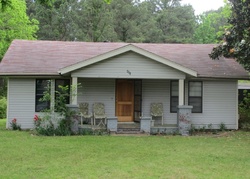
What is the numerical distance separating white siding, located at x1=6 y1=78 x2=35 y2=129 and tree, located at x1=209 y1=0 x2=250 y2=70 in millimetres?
8412

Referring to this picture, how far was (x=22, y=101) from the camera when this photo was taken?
13.4 metres

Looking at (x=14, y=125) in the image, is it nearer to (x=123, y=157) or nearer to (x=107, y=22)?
(x=123, y=157)

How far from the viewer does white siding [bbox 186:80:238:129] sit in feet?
46.2

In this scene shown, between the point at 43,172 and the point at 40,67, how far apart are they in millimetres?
7763

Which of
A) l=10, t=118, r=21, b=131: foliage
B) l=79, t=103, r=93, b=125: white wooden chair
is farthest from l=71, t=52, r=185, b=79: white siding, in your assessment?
l=10, t=118, r=21, b=131: foliage

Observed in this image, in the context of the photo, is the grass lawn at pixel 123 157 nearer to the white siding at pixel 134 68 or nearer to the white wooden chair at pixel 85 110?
the white wooden chair at pixel 85 110

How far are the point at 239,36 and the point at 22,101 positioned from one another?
30.9 ft

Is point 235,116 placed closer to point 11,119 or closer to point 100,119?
point 100,119

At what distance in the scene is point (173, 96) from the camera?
46.7 ft

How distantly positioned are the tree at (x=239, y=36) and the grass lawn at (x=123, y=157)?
3.45 meters

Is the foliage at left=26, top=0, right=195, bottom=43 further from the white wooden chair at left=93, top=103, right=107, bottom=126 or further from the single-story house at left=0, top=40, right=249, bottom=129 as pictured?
the white wooden chair at left=93, top=103, right=107, bottom=126

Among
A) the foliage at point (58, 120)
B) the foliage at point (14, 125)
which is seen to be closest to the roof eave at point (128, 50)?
the foliage at point (58, 120)

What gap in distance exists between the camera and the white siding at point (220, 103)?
46.2 feet

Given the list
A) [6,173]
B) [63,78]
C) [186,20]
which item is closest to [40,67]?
[63,78]
